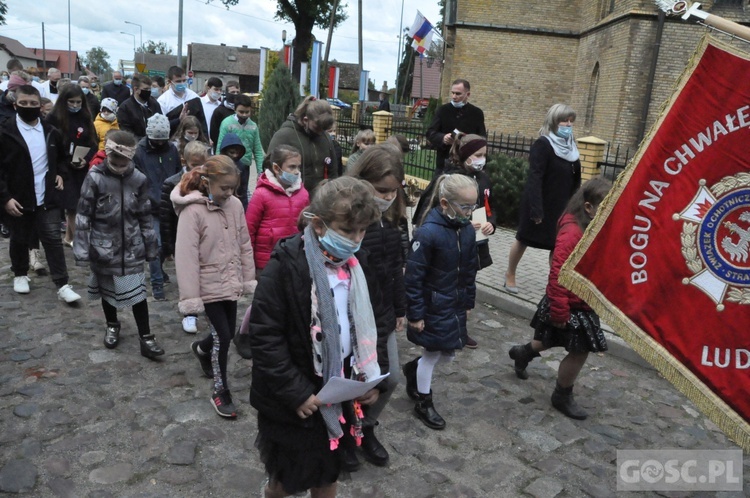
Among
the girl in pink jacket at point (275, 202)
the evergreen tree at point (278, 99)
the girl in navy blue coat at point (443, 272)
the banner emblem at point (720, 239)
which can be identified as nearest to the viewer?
the banner emblem at point (720, 239)

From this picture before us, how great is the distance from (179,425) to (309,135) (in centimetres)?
288

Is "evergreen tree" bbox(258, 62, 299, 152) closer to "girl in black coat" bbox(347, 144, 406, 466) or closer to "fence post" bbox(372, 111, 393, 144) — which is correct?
"fence post" bbox(372, 111, 393, 144)

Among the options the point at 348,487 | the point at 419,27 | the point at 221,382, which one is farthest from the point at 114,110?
the point at 419,27

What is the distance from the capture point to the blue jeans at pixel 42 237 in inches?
237

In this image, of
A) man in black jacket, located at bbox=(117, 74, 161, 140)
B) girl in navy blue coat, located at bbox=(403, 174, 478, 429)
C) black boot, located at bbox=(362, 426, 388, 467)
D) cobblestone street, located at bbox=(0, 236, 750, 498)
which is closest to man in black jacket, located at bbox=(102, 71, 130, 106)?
man in black jacket, located at bbox=(117, 74, 161, 140)

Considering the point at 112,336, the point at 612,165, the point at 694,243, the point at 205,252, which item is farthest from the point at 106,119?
the point at 694,243

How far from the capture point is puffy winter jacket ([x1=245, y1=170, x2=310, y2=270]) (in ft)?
14.9

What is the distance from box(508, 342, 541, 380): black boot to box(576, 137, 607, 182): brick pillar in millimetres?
5206

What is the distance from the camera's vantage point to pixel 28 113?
19.2 ft

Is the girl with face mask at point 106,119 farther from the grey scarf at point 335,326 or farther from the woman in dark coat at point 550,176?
the grey scarf at point 335,326

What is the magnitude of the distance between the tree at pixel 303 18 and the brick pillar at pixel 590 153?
29.7 meters

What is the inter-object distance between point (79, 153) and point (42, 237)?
124 cm

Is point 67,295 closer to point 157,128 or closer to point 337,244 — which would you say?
point 157,128

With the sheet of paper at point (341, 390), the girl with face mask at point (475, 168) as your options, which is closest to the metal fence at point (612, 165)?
the girl with face mask at point (475, 168)
